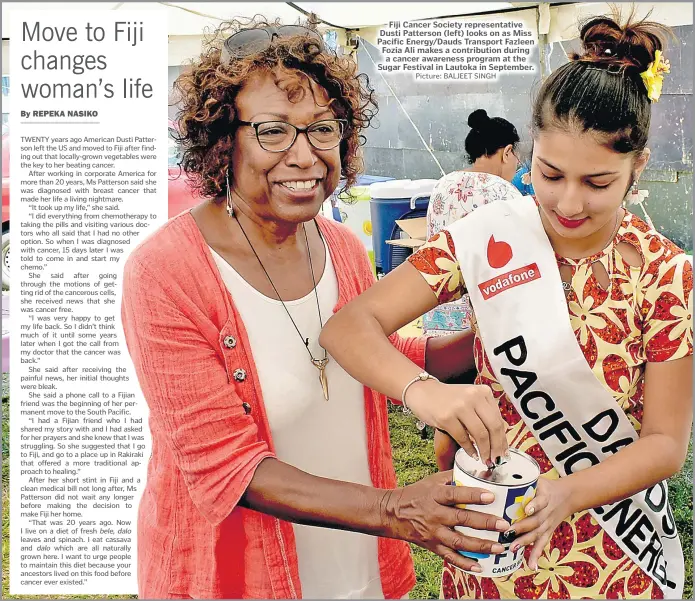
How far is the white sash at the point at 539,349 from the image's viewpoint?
1.37 m

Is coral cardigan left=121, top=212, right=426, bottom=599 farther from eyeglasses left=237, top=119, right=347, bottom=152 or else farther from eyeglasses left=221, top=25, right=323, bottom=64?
eyeglasses left=221, top=25, right=323, bottom=64

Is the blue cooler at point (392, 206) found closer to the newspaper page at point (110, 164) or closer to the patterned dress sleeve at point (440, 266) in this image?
the newspaper page at point (110, 164)

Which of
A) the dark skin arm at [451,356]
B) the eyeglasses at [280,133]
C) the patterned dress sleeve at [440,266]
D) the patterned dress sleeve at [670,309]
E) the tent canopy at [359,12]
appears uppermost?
the tent canopy at [359,12]

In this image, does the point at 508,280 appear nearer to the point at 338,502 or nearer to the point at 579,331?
the point at 579,331

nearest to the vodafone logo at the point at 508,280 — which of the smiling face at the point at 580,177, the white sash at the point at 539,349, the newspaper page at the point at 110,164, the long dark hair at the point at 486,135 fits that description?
the white sash at the point at 539,349

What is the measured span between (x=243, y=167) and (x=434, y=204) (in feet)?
3.43

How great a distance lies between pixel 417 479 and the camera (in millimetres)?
3086

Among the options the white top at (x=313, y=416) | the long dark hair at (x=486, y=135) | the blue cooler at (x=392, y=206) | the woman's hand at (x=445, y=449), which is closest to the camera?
the white top at (x=313, y=416)

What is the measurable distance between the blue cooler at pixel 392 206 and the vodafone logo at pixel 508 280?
40.4 inches

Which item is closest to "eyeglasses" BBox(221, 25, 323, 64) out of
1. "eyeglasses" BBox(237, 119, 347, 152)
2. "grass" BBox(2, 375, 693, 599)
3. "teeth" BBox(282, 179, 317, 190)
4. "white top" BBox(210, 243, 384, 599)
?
"eyeglasses" BBox(237, 119, 347, 152)

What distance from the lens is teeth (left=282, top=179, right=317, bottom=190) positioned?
56.2 inches

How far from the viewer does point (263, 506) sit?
138cm

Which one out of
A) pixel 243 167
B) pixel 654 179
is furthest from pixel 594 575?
pixel 654 179

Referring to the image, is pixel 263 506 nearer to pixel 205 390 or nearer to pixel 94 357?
pixel 205 390
